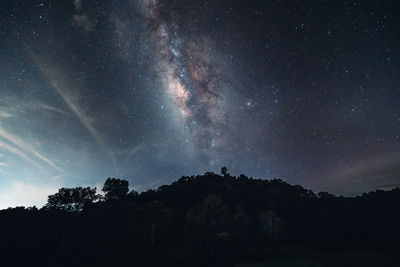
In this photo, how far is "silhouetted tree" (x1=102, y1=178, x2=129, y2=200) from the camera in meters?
76.0

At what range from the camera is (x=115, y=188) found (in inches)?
3049

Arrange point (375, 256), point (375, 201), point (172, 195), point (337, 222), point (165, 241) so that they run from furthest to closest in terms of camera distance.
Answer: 1. point (172, 195)
2. point (375, 201)
3. point (337, 222)
4. point (165, 241)
5. point (375, 256)

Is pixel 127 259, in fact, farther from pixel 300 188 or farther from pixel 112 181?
pixel 300 188

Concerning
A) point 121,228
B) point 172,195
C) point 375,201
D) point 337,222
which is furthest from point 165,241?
point 375,201

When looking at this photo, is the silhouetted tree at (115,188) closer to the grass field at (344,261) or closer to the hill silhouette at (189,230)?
the hill silhouette at (189,230)

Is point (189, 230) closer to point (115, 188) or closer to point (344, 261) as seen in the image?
point (344, 261)

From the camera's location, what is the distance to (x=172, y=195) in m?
75.7

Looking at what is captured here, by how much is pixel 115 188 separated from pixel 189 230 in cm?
4328

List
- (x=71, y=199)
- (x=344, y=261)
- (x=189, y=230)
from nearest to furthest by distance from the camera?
(x=344, y=261) < (x=189, y=230) < (x=71, y=199)

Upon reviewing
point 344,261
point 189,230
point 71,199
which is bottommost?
point 344,261

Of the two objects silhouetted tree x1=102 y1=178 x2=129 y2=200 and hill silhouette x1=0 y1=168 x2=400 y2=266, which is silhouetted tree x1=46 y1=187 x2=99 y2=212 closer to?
hill silhouette x1=0 y1=168 x2=400 y2=266

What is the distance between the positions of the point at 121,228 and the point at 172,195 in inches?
1175

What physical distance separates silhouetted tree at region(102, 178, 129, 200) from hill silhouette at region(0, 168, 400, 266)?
9.29 meters

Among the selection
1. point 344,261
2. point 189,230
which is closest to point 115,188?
point 189,230
